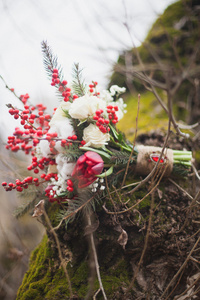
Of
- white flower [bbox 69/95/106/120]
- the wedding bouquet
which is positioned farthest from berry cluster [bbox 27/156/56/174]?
Answer: white flower [bbox 69/95/106/120]

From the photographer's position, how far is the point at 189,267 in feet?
3.70

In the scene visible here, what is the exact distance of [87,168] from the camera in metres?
0.98

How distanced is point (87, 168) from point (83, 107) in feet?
0.97

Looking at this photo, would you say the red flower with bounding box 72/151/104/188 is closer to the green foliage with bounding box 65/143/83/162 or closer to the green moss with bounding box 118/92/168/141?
the green foliage with bounding box 65/143/83/162

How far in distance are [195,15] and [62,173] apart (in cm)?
247

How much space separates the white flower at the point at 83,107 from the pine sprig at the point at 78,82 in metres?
0.12

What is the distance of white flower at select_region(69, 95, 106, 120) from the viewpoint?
1023mm

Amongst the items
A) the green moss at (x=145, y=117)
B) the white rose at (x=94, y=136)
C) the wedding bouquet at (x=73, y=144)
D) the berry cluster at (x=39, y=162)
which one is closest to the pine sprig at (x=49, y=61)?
the wedding bouquet at (x=73, y=144)

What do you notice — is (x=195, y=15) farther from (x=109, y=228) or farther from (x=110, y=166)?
(x=109, y=228)

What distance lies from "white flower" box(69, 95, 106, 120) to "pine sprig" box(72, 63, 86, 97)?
120 mm

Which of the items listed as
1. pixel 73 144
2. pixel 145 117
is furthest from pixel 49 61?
pixel 145 117

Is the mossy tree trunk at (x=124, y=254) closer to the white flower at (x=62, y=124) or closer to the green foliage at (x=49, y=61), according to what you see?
the white flower at (x=62, y=124)

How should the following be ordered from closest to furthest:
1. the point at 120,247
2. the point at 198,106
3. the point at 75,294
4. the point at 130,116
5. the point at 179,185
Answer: the point at 75,294 < the point at 120,247 < the point at 179,185 < the point at 198,106 < the point at 130,116

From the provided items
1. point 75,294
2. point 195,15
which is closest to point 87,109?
point 75,294
